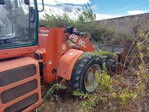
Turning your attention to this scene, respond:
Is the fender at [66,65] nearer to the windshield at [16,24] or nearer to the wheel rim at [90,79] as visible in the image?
the wheel rim at [90,79]

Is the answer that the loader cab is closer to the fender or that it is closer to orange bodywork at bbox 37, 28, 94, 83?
orange bodywork at bbox 37, 28, 94, 83

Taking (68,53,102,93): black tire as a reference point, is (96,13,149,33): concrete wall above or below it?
above

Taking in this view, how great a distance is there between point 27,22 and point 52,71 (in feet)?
3.41

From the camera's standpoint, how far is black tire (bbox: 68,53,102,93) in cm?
350

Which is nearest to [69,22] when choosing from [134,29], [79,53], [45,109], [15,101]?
[134,29]

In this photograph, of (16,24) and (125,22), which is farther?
(125,22)

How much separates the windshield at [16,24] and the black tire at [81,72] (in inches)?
39.4

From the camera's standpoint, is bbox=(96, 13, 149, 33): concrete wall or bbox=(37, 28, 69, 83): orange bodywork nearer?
bbox=(37, 28, 69, 83): orange bodywork

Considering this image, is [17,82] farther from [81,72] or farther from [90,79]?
[90,79]

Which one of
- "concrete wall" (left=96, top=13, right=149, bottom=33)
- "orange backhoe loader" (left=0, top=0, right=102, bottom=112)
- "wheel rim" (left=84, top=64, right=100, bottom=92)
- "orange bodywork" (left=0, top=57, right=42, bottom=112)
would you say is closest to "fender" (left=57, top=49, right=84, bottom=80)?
"orange backhoe loader" (left=0, top=0, right=102, bottom=112)

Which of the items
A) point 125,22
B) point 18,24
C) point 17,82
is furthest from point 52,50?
point 125,22

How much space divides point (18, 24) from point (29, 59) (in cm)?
45

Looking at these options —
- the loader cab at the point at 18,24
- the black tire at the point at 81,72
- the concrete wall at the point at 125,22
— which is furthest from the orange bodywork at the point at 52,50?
the concrete wall at the point at 125,22

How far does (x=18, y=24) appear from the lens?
2.66 metres
